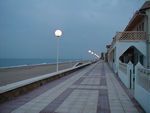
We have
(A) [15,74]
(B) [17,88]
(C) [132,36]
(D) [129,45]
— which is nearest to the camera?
(B) [17,88]

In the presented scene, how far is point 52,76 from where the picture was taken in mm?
9180

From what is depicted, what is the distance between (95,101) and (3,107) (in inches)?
115

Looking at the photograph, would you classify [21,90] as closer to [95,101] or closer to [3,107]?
[3,107]

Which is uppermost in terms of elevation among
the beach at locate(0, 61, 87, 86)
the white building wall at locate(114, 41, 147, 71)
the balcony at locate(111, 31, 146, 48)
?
the balcony at locate(111, 31, 146, 48)

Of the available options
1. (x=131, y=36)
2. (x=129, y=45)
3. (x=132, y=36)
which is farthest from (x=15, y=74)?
(x=132, y=36)

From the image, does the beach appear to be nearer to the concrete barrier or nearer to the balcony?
the concrete barrier

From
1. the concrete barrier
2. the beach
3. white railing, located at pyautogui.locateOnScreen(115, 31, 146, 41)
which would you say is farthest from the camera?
white railing, located at pyautogui.locateOnScreen(115, 31, 146, 41)

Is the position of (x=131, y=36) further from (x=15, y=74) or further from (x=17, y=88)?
(x=17, y=88)

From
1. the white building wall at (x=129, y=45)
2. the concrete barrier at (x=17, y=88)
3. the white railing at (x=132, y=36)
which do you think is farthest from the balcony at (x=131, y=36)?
the concrete barrier at (x=17, y=88)

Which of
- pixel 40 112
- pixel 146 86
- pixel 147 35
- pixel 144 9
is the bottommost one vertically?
pixel 40 112

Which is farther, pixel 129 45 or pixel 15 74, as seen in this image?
pixel 129 45

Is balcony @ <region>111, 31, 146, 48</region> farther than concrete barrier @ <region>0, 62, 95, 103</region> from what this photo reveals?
Yes

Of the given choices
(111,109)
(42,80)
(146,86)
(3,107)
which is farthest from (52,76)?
(146,86)

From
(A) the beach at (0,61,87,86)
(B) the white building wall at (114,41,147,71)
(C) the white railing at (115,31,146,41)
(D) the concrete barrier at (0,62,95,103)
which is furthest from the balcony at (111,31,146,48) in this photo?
(D) the concrete barrier at (0,62,95,103)
